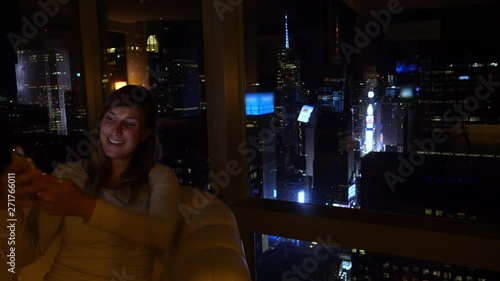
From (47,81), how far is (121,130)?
1.95 metres

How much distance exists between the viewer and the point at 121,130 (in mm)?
1479

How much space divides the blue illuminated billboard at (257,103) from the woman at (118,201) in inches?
32.6

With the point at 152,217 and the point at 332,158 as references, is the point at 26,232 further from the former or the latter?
the point at 332,158

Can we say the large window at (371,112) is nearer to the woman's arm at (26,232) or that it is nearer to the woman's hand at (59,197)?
the woman's arm at (26,232)

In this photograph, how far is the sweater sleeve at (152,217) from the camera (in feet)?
3.32

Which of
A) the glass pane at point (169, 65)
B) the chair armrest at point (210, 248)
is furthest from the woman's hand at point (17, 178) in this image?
the glass pane at point (169, 65)

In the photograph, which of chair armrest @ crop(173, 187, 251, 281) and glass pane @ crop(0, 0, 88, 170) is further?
glass pane @ crop(0, 0, 88, 170)

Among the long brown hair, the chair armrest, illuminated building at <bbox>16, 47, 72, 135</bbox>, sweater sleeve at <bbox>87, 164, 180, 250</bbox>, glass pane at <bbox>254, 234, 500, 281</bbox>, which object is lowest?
glass pane at <bbox>254, 234, 500, 281</bbox>

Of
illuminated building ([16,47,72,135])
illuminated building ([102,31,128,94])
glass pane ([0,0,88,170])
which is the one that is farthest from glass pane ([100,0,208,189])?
illuminated building ([16,47,72,135])

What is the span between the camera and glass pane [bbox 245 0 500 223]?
1809mm

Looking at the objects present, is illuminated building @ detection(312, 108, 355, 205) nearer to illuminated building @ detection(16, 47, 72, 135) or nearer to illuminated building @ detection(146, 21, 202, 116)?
illuminated building @ detection(146, 21, 202, 116)

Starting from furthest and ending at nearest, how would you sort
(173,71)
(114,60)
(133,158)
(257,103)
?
(114,60) → (173,71) → (257,103) → (133,158)

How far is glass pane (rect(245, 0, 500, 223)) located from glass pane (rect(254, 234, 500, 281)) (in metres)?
0.25

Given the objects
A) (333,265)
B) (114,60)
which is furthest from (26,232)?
(114,60)
